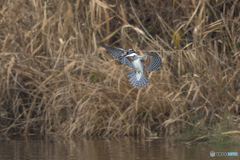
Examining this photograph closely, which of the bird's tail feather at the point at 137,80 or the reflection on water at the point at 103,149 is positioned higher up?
the bird's tail feather at the point at 137,80

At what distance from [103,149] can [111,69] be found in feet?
5.39

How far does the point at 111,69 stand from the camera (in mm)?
6457

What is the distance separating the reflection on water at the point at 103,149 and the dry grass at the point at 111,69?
1.32 ft

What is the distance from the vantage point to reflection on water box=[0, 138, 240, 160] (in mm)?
4555

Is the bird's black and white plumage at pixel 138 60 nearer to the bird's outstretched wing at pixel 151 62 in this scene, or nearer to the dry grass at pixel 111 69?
the bird's outstretched wing at pixel 151 62

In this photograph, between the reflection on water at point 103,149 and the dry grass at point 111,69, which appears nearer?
the reflection on water at point 103,149

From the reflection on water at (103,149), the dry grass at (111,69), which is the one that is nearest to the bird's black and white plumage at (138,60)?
the reflection on water at (103,149)

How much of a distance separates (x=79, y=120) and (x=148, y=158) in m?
1.84

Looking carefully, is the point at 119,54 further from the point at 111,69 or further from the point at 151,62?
the point at 111,69

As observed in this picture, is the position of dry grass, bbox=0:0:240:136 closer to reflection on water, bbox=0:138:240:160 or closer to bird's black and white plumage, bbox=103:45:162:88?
reflection on water, bbox=0:138:240:160

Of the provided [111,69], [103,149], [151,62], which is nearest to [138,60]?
[151,62]

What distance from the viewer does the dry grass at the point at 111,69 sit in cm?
599

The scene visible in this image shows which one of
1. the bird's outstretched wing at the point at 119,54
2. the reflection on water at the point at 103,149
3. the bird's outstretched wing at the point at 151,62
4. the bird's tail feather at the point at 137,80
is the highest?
the bird's outstretched wing at the point at 119,54

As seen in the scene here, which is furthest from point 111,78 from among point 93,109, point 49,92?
point 49,92
